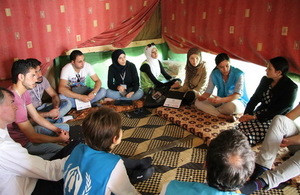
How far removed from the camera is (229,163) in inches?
36.3

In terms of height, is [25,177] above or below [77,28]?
below

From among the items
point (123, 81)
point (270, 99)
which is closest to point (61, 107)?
point (123, 81)

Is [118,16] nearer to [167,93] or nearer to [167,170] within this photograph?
[167,93]

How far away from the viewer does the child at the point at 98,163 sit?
3.46 ft

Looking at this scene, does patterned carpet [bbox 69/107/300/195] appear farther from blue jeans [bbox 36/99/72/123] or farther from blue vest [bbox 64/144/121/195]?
blue vest [bbox 64/144/121/195]

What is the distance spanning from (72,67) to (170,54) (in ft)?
5.24

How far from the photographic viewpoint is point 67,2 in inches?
117

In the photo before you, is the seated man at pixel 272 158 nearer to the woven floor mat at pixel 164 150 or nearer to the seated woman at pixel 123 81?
the woven floor mat at pixel 164 150

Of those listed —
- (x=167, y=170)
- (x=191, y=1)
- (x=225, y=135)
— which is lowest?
(x=167, y=170)

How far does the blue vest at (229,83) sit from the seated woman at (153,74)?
2.16 feet

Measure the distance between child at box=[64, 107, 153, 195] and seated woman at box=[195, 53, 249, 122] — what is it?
Answer: 5.18 feet

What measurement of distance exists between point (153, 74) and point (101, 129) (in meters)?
2.22

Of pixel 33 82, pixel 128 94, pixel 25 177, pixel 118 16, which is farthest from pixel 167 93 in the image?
pixel 25 177

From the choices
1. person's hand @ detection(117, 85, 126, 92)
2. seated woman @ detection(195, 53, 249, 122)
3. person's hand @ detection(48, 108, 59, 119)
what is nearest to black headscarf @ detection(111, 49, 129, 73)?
person's hand @ detection(117, 85, 126, 92)
